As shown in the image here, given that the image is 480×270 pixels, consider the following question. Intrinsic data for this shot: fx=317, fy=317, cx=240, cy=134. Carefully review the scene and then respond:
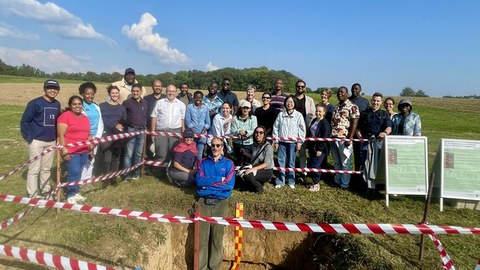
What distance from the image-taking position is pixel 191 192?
23.9 feet

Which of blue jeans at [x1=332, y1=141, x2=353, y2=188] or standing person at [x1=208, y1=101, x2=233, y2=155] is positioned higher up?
standing person at [x1=208, y1=101, x2=233, y2=155]

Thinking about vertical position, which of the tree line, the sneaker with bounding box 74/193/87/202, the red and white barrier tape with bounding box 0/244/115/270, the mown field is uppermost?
the tree line

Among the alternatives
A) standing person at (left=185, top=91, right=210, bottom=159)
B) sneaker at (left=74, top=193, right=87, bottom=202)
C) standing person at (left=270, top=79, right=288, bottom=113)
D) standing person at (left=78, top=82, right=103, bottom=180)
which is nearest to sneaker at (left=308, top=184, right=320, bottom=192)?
standing person at (left=270, top=79, right=288, bottom=113)

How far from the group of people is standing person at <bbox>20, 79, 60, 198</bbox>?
1.1 inches

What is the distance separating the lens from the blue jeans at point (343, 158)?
296 inches

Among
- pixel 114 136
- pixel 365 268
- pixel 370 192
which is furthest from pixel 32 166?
pixel 370 192

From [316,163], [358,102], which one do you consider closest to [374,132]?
[358,102]

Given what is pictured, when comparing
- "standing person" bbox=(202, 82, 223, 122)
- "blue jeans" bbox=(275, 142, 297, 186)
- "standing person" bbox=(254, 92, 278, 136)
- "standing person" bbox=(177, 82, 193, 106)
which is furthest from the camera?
"standing person" bbox=(177, 82, 193, 106)

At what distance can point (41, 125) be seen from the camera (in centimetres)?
573

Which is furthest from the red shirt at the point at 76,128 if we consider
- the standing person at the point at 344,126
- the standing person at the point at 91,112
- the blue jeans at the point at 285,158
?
the standing person at the point at 344,126

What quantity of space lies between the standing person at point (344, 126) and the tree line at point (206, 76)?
36.5 meters

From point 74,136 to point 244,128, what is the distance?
3.69 m

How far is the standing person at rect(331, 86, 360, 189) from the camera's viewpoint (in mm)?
7391

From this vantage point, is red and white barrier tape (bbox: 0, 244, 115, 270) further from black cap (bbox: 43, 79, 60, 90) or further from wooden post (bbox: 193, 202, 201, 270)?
black cap (bbox: 43, 79, 60, 90)
